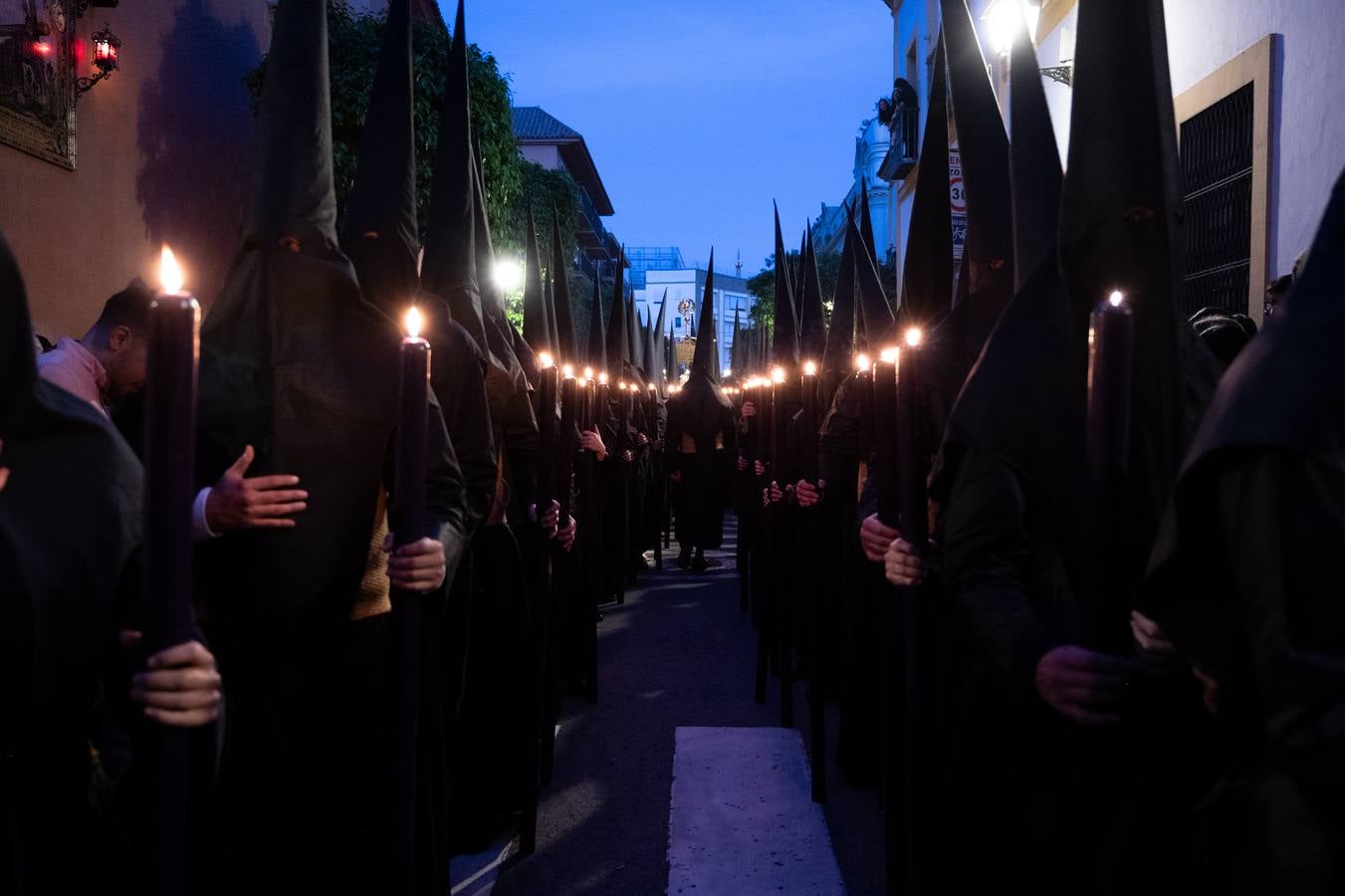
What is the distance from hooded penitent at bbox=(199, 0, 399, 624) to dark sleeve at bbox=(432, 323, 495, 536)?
Answer: 741 mm

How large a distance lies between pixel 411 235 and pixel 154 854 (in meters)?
2.64

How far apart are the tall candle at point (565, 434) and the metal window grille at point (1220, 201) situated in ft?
12.9

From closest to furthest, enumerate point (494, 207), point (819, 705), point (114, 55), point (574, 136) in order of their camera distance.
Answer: point (819, 705) < point (114, 55) < point (494, 207) < point (574, 136)

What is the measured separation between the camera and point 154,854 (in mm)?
1352

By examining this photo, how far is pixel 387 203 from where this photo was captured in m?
3.62

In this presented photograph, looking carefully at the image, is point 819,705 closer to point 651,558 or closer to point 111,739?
point 111,739

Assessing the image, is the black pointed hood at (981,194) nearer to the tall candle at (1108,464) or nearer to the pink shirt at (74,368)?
the tall candle at (1108,464)

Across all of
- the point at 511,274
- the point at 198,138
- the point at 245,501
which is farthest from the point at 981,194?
the point at 511,274

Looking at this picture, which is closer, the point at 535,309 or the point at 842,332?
the point at 535,309

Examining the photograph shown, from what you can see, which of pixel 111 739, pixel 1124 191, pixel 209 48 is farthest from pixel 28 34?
pixel 1124 191

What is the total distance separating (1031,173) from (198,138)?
1481cm

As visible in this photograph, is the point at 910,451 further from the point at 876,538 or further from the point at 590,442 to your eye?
the point at 590,442

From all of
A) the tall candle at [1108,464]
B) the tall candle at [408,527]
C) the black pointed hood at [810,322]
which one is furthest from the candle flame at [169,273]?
the black pointed hood at [810,322]

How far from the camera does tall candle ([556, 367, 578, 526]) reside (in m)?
4.61
